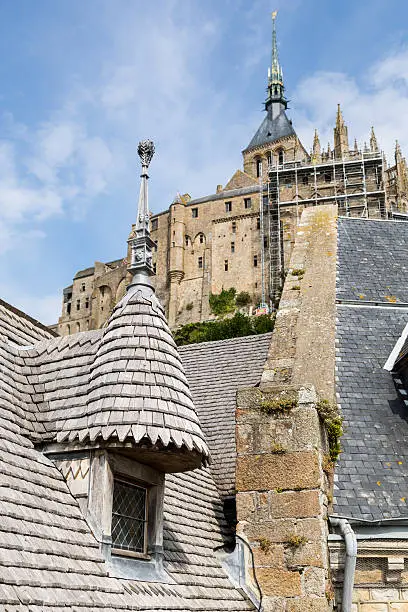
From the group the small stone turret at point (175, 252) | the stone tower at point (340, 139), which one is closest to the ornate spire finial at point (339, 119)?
the stone tower at point (340, 139)

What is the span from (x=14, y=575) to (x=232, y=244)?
79877 mm

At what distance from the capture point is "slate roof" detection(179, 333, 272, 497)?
981 centimetres

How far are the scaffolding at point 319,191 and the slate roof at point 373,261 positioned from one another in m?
58.3

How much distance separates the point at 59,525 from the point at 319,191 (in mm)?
73145

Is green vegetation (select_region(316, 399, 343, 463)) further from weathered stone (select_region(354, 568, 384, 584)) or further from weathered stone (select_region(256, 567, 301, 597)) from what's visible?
weathered stone (select_region(256, 567, 301, 597))

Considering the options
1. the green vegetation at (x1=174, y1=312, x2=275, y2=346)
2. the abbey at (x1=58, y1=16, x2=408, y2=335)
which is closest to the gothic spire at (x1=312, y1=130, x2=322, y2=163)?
the abbey at (x1=58, y1=16, x2=408, y2=335)

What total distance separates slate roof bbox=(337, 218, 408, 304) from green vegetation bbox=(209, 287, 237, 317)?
65.9 metres

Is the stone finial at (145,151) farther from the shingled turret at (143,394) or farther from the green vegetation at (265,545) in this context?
the green vegetation at (265,545)

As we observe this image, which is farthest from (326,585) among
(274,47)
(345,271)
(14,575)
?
(274,47)

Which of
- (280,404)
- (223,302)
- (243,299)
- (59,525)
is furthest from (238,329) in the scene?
(59,525)

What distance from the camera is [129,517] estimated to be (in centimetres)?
594

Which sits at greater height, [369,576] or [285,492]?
[285,492]

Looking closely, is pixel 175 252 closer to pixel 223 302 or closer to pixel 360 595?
pixel 223 302

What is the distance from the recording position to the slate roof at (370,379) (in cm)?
758
